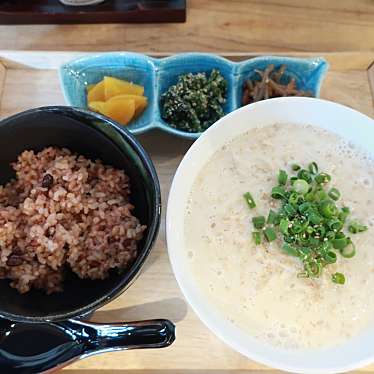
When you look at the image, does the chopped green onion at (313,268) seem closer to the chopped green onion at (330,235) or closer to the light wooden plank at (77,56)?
the chopped green onion at (330,235)

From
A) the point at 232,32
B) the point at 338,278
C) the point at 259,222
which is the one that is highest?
the point at 232,32

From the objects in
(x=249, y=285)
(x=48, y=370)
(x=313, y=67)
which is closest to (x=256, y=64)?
(x=313, y=67)

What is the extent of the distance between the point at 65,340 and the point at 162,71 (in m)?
0.97

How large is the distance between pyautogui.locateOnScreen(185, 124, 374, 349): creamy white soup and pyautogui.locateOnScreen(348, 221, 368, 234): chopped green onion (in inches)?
1.0

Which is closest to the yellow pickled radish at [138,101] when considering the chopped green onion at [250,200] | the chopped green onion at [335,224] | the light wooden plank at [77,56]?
the light wooden plank at [77,56]

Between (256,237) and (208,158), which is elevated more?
(208,158)

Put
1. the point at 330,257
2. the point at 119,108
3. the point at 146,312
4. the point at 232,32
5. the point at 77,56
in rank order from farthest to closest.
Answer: the point at 232,32, the point at 77,56, the point at 119,108, the point at 146,312, the point at 330,257

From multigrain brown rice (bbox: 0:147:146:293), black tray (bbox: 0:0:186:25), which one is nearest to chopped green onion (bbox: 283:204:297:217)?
multigrain brown rice (bbox: 0:147:146:293)

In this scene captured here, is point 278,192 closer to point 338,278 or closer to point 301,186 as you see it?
point 301,186

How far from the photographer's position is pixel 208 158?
5.14 ft

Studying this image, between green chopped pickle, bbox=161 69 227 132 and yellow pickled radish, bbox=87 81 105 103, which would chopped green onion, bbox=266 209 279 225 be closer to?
green chopped pickle, bbox=161 69 227 132

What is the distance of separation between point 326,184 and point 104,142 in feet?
2.16

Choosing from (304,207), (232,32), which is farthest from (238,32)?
(304,207)

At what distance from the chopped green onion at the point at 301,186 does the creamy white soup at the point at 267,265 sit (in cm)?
8
